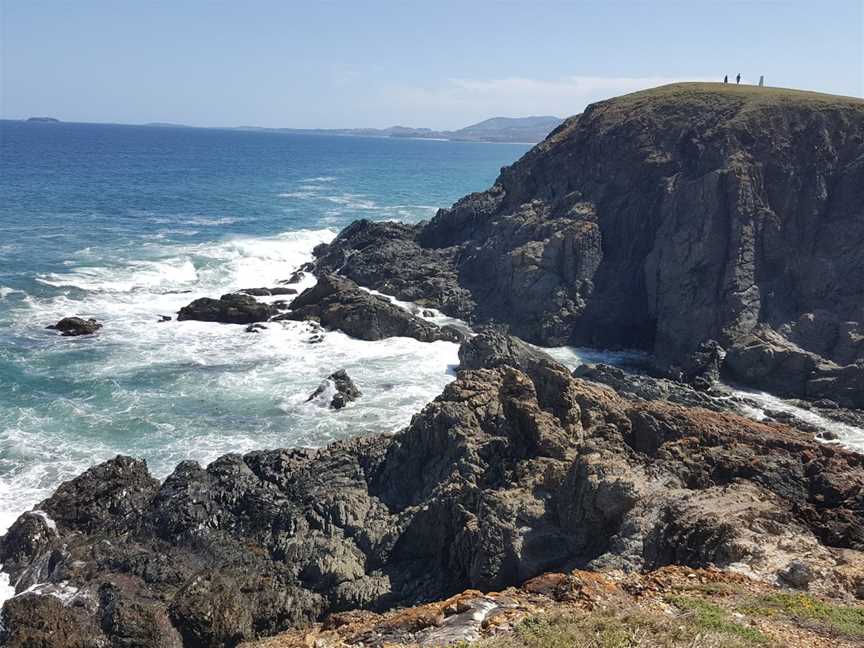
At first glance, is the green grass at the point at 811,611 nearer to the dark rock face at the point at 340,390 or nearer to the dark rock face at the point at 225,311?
the dark rock face at the point at 340,390

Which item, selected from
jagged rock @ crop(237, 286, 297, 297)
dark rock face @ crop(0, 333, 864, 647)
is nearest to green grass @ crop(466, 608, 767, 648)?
dark rock face @ crop(0, 333, 864, 647)

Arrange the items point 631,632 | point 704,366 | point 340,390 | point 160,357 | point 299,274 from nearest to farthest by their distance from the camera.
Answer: point 631,632 → point 340,390 → point 704,366 → point 160,357 → point 299,274

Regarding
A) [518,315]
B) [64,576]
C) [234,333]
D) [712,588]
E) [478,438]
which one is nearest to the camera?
[712,588]

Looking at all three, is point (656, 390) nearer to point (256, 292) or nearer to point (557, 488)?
point (557, 488)

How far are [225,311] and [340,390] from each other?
16.8 metres

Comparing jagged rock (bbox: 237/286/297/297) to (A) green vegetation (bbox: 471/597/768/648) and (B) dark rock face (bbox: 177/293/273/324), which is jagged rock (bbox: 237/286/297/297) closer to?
(B) dark rock face (bbox: 177/293/273/324)

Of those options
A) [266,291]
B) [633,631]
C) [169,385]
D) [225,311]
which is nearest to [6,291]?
[225,311]

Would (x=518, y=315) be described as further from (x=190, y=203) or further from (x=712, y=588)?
(x=190, y=203)

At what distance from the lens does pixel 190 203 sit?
102 metres

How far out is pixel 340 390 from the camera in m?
36.0

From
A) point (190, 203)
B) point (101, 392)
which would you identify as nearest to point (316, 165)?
point (190, 203)

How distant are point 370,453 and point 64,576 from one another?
35.6 feet

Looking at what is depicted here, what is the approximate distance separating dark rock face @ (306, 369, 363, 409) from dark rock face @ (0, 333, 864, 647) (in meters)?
7.50

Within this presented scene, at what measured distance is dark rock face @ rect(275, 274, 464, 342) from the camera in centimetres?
4659
